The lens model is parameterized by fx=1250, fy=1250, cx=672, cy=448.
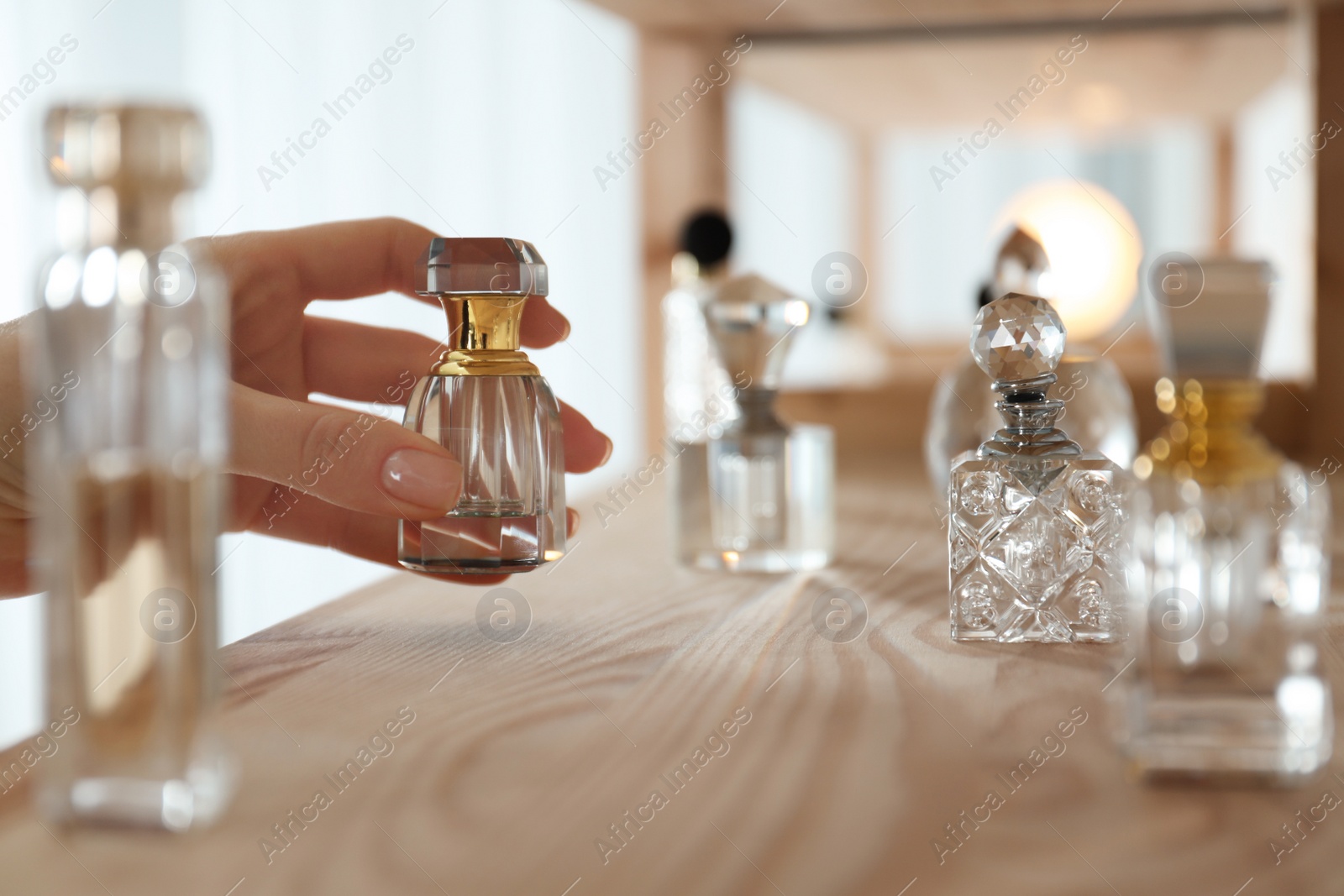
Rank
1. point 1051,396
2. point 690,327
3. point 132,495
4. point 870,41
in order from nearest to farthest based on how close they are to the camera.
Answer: point 132,495 → point 1051,396 → point 690,327 → point 870,41

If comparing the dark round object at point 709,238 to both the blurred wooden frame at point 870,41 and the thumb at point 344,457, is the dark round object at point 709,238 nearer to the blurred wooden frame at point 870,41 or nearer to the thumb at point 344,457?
the blurred wooden frame at point 870,41

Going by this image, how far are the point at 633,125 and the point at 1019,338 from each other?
110 centimetres

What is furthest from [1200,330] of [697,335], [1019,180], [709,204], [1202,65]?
[1019,180]

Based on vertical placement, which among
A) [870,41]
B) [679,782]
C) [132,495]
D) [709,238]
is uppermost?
[870,41]

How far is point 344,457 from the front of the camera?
0.61 metres

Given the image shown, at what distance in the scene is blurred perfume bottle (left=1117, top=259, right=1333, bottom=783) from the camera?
15.4 inches

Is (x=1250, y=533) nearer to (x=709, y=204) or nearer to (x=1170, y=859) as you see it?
(x=1170, y=859)

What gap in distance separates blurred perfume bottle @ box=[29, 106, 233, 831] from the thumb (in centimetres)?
24

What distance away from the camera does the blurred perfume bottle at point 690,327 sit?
1498 millimetres

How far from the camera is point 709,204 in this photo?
65.0 inches

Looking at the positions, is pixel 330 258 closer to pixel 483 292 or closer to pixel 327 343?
pixel 327 343

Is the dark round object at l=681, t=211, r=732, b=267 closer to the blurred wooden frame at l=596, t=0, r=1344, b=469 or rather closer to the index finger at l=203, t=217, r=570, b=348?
the blurred wooden frame at l=596, t=0, r=1344, b=469

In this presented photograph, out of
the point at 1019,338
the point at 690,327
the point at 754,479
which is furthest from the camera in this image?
the point at 690,327

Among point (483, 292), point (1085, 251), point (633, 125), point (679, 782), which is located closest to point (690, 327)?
point (633, 125)
